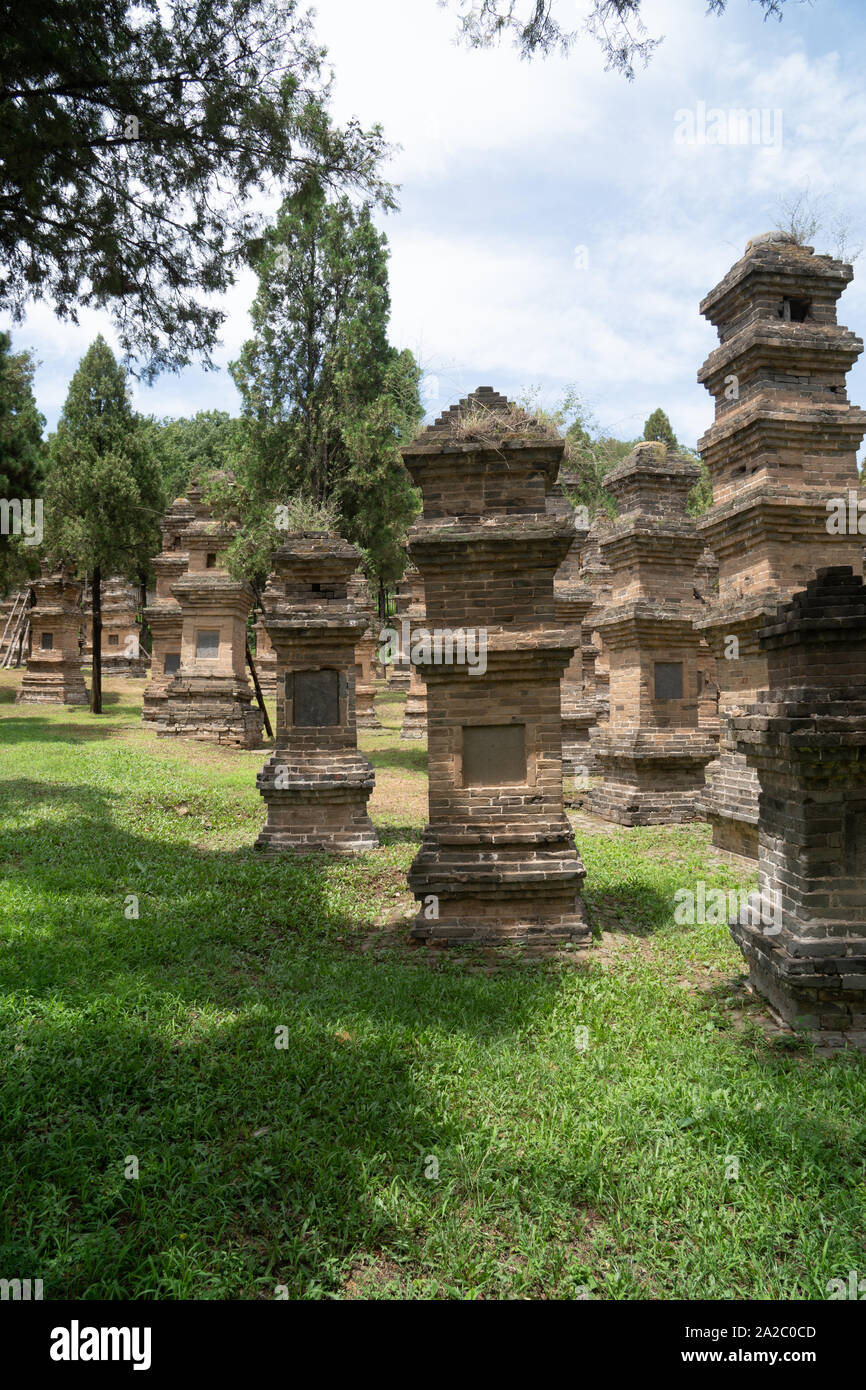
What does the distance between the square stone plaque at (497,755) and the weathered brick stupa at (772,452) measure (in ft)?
11.8

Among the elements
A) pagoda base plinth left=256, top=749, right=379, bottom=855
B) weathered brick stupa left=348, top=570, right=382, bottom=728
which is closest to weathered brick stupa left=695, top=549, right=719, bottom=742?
weathered brick stupa left=348, top=570, right=382, bottom=728

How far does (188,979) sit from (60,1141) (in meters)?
1.80

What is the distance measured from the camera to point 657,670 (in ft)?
39.2

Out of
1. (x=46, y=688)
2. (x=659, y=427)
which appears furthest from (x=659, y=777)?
(x=659, y=427)

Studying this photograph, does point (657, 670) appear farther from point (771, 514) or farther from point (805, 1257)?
point (805, 1257)

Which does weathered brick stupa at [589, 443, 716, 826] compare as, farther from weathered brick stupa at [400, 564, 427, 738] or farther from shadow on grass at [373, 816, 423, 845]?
weathered brick stupa at [400, 564, 427, 738]

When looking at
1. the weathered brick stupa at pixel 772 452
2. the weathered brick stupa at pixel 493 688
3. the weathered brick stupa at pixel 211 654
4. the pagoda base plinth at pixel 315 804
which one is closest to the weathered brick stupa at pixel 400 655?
the weathered brick stupa at pixel 211 654

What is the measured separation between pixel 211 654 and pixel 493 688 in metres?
13.8

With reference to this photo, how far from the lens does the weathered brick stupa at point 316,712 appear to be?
968 cm

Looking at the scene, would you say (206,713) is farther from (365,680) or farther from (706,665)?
(706,665)

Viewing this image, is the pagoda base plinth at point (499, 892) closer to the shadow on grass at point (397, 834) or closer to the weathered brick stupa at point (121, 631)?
the shadow on grass at point (397, 834)

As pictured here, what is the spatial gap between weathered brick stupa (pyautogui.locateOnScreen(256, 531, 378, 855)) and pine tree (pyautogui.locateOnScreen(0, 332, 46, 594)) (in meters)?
12.4

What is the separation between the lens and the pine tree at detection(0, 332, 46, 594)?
61.2ft

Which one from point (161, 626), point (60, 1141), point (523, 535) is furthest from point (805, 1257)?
point (161, 626)
